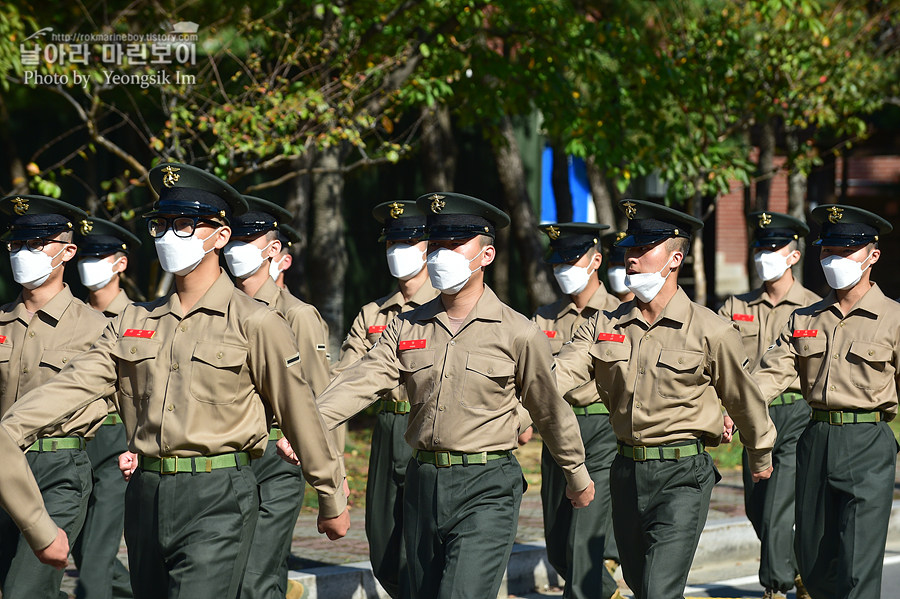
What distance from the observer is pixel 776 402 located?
8.69 meters

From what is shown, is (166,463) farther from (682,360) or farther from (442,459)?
(682,360)

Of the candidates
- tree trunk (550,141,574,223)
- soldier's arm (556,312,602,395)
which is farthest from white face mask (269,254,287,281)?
tree trunk (550,141,574,223)

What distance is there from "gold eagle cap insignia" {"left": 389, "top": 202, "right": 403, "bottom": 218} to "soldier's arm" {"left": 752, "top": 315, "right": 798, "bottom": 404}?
240cm

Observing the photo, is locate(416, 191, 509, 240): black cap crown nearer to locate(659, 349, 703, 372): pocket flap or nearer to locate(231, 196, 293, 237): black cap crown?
locate(659, 349, 703, 372): pocket flap

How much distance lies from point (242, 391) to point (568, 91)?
848 cm

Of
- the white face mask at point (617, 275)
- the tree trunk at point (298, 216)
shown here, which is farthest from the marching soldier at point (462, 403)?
the tree trunk at point (298, 216)

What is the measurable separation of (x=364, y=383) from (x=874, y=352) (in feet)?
9.98

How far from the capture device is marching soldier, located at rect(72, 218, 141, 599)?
6836 mm

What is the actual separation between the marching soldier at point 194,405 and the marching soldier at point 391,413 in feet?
8.56

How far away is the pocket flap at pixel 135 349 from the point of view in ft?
15.4

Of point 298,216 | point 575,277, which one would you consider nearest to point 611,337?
point 575,277

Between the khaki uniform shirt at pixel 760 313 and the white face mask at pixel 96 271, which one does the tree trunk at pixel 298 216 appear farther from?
the khaki uniform shirt at pixel 760 313

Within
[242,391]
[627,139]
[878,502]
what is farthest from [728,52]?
[242,391]

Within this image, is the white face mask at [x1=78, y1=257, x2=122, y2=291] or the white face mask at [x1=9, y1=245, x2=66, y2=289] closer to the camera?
the white face mask at [x1=9, y1=245, x2=66, y2=289]
